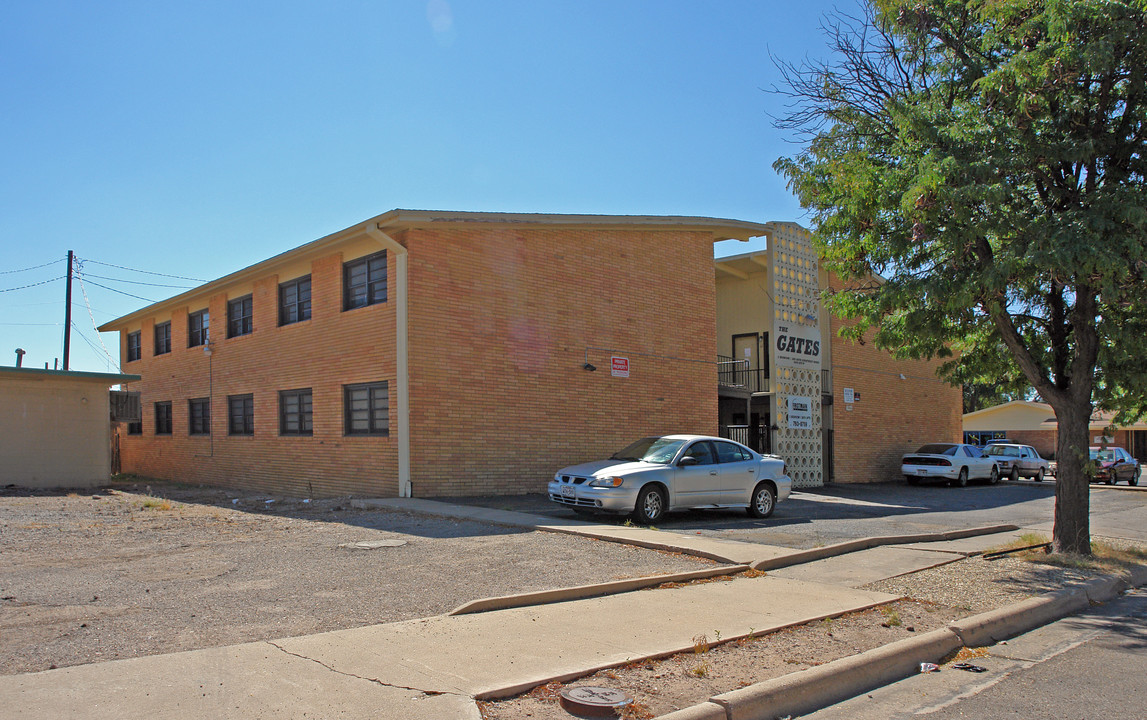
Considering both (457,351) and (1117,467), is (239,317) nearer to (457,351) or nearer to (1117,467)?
(457,351)

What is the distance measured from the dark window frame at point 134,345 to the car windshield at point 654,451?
2096 centimetres

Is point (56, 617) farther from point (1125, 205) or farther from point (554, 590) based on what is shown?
point (1125, 205)

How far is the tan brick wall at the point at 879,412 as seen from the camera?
25828 millimetres

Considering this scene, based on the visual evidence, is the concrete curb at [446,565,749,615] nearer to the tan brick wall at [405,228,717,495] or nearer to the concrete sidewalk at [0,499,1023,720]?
the concrete sidewalk at [0,499,1023,720]

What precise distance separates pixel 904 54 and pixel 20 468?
2132 centimetres

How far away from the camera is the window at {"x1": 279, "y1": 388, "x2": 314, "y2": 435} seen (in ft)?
63.2

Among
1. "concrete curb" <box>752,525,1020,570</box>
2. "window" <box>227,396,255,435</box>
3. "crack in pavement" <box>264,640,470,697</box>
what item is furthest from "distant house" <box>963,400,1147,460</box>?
"crack in pavement" <box>264,640,470,697</box>

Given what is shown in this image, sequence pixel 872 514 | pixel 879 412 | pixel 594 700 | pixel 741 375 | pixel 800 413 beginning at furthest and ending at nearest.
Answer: pixel 879 412 < pixel 741 375 < pixel 800 413 < pixel 872 514 < pixel 594 700

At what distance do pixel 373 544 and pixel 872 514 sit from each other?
1038cm

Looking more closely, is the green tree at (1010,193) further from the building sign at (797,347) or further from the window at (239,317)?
the window at (239,317)

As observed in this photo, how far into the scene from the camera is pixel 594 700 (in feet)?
15.7

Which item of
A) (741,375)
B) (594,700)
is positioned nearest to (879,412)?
(741,375)

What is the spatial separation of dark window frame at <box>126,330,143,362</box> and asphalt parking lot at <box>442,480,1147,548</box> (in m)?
18.0

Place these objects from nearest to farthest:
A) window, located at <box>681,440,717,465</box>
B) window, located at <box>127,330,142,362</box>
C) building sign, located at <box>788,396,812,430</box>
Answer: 1. window, located at <box>681,440,717,465</box>
2. building sign, located at <box>788,396,812,430</box>
3. window, located at <box>127,330,142,362</box>
